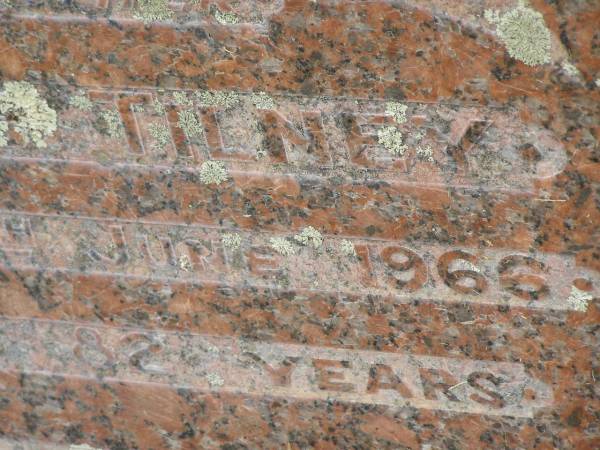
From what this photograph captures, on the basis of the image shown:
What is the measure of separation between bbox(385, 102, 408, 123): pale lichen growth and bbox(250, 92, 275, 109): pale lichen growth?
412mm

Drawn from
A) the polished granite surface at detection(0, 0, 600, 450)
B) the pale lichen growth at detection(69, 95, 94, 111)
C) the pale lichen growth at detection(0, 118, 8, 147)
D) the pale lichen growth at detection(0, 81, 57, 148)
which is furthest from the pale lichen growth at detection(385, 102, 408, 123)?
the pale lichen growth at detection(0, 118, 8, 147)

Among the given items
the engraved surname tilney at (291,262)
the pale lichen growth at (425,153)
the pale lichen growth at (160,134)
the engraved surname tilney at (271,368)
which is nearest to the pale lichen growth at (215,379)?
the engraved surname tilney at (271,368)

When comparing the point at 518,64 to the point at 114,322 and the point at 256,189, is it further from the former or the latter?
the point at 114,322

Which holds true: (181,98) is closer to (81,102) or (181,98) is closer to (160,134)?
(160,134)

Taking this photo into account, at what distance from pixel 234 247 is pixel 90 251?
2.00ft

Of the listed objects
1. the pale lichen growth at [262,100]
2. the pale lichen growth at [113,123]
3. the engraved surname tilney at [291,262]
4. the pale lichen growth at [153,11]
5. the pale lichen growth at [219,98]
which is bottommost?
the engraved surname tilney at [291,262]

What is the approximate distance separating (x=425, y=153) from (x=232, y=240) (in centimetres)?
81

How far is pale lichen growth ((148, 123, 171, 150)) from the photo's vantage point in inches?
92.8

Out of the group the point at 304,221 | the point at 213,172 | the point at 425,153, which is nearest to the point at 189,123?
the point at 213,172

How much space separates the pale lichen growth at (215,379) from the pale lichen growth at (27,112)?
1.15 metres

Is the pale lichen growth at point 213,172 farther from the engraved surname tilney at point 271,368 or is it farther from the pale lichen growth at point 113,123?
the engraved surname tilney at point 271,368

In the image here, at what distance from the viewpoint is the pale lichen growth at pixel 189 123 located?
2.33 meters

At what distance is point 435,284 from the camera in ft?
7.88

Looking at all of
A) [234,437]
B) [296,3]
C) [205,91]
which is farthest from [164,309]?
[296,3]
